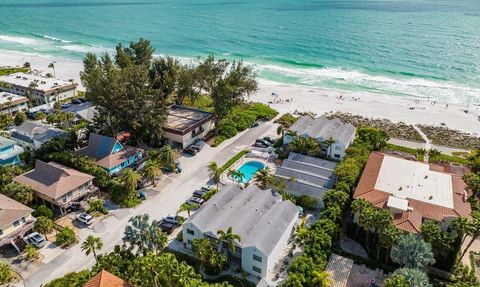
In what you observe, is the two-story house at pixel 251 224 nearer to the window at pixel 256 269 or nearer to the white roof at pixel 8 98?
the window at pixel 256 269

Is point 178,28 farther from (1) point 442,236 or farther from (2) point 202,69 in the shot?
(1) point 442,236

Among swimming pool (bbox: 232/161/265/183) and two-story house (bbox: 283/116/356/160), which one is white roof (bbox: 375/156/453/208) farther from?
swimming pool (bbox: 232/161/265/183)

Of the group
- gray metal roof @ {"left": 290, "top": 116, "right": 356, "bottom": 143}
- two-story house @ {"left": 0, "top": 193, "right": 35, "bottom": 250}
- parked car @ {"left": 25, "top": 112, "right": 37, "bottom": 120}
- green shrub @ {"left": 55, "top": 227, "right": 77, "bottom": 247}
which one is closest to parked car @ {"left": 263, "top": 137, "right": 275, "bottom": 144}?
gray metal roof @ {"left": 290, "top": 116, "right": 356, "bottom": 143}

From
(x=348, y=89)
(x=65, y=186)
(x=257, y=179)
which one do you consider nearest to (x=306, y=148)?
(x=257, y=179)

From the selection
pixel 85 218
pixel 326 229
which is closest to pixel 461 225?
pixel 326 229

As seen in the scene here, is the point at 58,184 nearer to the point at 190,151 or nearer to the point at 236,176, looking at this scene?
the point at 190,151

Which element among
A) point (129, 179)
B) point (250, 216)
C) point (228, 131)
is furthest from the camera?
point (228, 131)
